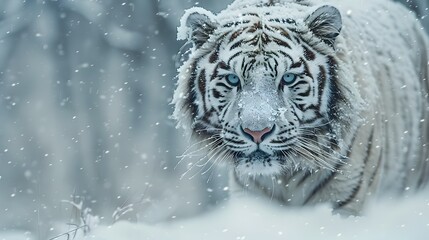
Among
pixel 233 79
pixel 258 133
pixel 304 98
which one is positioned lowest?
pixel 258 133

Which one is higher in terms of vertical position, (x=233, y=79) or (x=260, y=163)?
(x=233, y=79)

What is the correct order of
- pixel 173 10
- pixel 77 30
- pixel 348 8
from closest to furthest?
1. pixel 348 8
2. pixel 173 10
3. pixel 77 30

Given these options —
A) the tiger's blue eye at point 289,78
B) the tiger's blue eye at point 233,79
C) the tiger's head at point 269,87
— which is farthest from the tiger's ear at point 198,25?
the tiger's blue eye at point 289,78

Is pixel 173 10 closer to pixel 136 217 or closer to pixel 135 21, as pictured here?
pixel 135 21

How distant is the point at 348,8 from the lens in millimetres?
3352

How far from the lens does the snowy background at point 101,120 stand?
12.5 ft

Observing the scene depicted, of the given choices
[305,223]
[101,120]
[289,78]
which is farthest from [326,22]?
[101,120]

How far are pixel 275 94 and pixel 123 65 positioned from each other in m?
1.19

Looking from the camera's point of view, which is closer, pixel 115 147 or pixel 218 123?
pixel 218 123

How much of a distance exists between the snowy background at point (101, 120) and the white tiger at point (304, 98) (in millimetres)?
409

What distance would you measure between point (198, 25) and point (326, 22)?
21.8 inches

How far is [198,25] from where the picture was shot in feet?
10.6

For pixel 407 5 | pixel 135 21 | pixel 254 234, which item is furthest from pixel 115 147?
pixel 407 5

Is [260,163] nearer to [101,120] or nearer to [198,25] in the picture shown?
[198,25]
